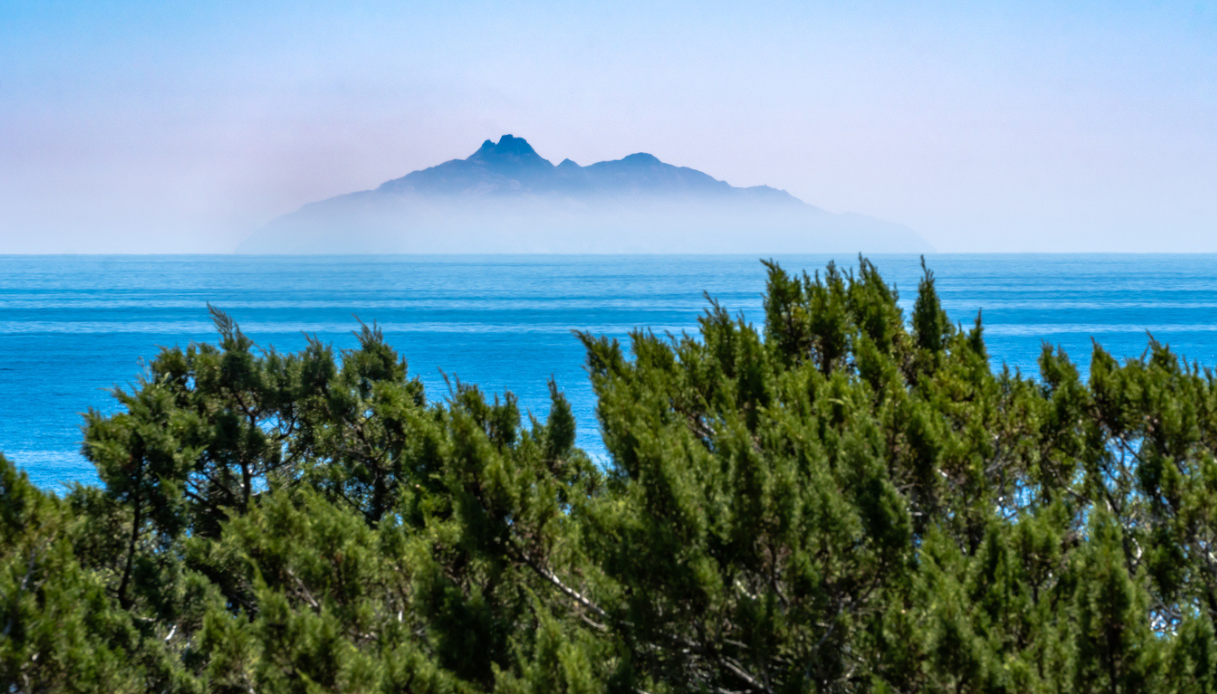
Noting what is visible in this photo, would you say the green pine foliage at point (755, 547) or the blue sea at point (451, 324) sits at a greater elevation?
the green pine foliage at point (755, 547)

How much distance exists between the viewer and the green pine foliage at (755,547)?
439 centimetres

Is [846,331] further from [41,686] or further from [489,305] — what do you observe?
[489,305]

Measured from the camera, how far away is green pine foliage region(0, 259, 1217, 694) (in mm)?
4387

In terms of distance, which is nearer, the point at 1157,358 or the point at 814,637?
the point at 814,637

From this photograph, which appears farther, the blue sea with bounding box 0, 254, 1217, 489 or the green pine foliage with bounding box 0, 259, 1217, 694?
the blue sea with bounding box 0, 254, 1217, 489

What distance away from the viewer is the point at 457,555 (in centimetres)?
597

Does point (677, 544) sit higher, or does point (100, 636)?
point (677, 544)

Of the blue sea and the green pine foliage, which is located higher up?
the green pine foliage

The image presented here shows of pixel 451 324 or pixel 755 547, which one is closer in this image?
pixel 755 547

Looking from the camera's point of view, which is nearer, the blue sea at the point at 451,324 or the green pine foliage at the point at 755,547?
the green pine foliage at the point at 755,547

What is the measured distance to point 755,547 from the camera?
4629 mm

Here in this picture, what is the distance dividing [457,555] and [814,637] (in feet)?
8.15

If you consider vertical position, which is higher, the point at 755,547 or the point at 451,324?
the point at 755,547

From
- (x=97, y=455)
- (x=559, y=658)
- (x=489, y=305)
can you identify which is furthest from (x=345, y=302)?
(x=559, y=658)
